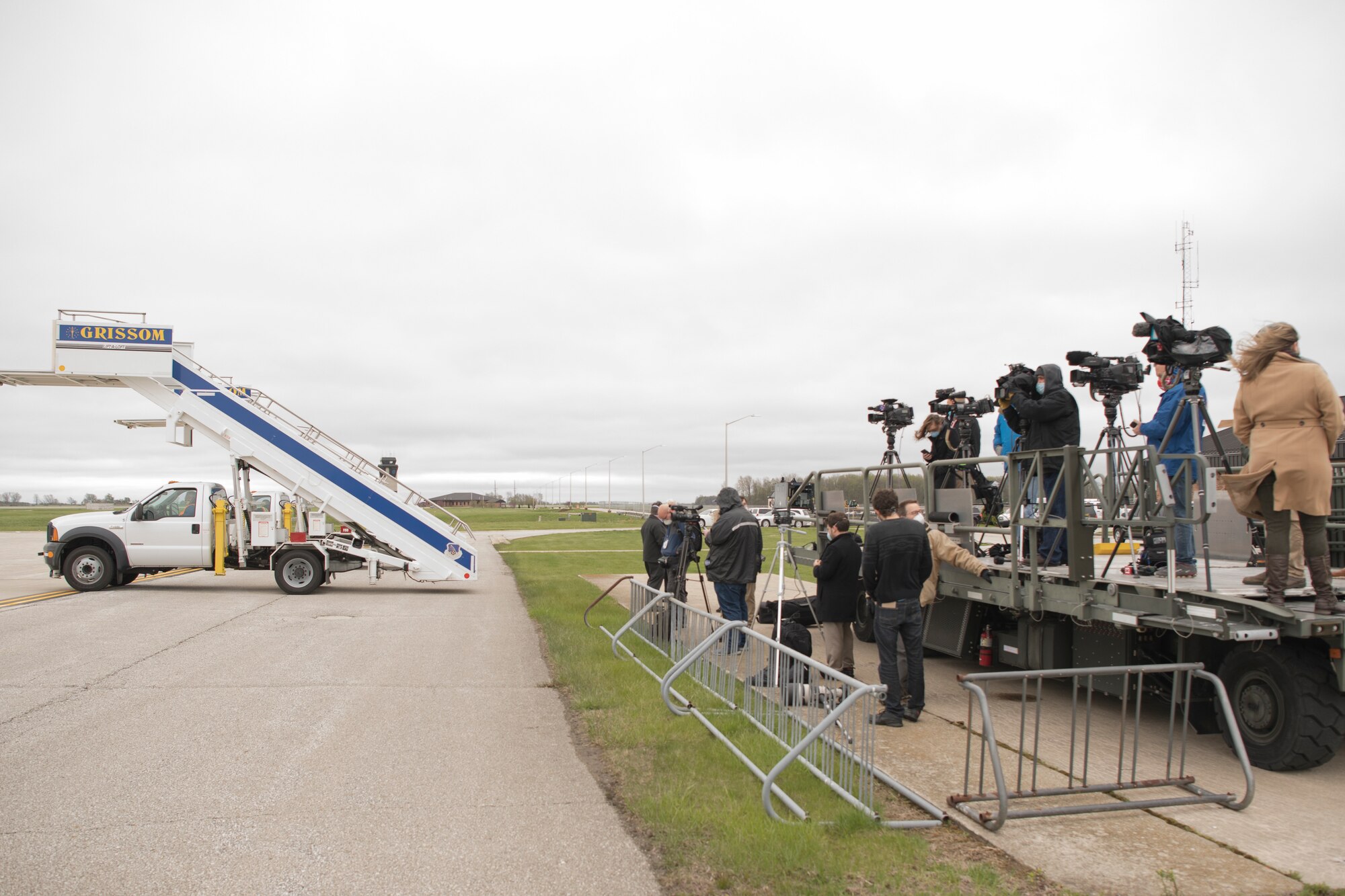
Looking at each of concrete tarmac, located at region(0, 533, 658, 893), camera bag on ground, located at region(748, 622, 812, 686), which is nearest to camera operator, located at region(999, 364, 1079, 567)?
camera bag on ground, located at region(748, 622, 812, 686)

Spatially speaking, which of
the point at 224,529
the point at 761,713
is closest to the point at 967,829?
the point at 761,713

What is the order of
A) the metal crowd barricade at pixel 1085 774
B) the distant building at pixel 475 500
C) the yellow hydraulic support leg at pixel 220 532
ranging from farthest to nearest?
the distant building at pixel 475 500 → the yellow hydraulic support leg at pixel 220 532 → the metal crowd barricade at pixel 1085 774

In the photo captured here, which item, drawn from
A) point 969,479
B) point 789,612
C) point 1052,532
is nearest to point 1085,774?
point 1052,532

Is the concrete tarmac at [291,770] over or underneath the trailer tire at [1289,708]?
underneath

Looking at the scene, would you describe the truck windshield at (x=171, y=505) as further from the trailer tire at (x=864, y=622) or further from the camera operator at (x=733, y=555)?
the trailer tire at (x=864, y=622)

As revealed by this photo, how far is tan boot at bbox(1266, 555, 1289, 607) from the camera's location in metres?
5.84

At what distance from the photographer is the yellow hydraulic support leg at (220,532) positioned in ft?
55.7

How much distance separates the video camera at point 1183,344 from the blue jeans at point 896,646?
2.58m

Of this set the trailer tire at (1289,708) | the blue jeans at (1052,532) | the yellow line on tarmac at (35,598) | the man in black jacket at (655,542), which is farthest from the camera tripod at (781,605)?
the yellow line on tarmac at (35,598)

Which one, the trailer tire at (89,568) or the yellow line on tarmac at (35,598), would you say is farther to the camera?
the trailer tire at (89,568)

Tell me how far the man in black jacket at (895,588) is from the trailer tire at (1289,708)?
7.25 feet

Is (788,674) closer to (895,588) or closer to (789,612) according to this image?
(895,588)

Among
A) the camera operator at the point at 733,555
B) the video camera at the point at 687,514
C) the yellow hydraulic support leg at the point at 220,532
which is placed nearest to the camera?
the camera operator at the point at 733,555

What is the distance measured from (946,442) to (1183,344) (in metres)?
3.81
